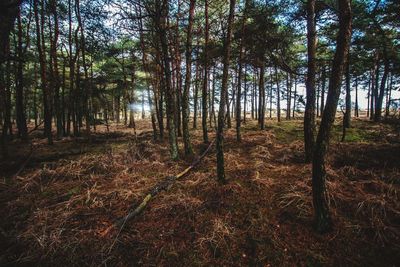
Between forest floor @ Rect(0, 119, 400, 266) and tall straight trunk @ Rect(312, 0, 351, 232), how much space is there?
384 millimetres

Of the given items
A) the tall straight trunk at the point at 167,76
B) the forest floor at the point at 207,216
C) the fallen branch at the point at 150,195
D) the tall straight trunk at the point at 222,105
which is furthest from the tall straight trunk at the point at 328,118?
the tall straight trunk at the point at 167,76

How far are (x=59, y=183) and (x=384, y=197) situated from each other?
355 inches

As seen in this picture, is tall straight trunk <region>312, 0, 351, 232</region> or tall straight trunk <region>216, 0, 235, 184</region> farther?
tall straight trunk <region>216, 0, 235, 184</region>

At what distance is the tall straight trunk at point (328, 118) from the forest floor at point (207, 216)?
0.38m

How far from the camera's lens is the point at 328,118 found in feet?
11.6

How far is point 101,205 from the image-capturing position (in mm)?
4941

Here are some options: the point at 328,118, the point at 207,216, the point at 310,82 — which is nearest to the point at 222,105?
the point at 328,118

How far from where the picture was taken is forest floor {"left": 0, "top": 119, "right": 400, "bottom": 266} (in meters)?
3.46

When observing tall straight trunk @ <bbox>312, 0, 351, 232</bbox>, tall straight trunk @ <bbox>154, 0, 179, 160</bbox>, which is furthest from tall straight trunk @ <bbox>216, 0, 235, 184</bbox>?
tall straight trunk @ <bbox>154, 0, 179, 160</bbox>

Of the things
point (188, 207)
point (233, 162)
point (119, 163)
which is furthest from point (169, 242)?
point (119, 163)

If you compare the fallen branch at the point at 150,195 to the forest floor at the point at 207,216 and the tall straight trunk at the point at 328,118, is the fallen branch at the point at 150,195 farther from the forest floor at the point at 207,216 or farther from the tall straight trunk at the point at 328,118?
the tall straight trunk at the point at 328,118

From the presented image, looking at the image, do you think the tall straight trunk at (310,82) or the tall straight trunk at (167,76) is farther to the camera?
the tall straight trunk at (167,76)

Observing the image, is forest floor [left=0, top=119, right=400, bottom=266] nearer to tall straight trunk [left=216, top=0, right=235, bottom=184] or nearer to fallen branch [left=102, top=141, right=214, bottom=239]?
fallen branch [left=102, top=141, right=214, bottom=239]

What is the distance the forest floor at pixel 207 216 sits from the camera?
3.46 m
